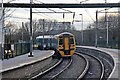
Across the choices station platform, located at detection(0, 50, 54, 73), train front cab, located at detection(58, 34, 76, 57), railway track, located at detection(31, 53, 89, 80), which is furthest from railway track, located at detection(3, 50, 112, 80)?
train front cab, located at detection(58, 34, 76, 57)

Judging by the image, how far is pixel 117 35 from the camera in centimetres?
7238

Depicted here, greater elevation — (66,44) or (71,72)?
(66,44)

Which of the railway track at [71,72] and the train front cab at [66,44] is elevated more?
the train front cab at [66,44]

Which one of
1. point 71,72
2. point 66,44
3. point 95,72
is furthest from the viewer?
point 66,44

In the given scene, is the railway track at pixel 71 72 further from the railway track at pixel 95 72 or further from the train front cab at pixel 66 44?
the train front cab at pixel 66 44

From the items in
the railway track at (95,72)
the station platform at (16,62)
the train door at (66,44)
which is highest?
the train door at (66,44)

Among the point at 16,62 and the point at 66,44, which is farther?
the point at 66,44

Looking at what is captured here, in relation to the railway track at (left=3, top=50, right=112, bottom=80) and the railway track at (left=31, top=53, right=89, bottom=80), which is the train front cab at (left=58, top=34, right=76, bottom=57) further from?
the railway track at (left=31, top=53, right=89, bottom=80)

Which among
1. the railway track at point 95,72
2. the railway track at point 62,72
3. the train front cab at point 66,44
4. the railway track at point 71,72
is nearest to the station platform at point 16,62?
the railway track at point 71,72

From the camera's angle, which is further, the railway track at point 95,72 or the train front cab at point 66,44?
the train front cab at point 66,44

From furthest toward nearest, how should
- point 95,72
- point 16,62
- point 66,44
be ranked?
point 66,44, point 16,62, point 95,72

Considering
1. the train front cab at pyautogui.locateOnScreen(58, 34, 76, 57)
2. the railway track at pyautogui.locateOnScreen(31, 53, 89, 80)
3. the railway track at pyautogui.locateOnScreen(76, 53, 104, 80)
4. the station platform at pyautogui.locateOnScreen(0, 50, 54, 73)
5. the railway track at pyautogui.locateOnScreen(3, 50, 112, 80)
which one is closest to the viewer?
the railway track at pyautogui.locateOnScreen(3, 50, 112, 80)

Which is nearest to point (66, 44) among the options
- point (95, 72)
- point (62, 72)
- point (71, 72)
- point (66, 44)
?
point (66, 44)

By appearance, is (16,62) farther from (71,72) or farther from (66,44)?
(66,44)
